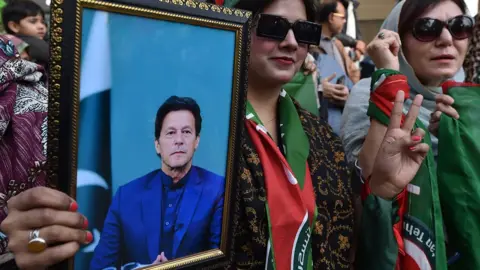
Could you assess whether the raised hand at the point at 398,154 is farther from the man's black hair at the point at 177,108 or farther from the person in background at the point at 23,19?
the person in background at the point at 23,19

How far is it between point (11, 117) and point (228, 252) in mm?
578

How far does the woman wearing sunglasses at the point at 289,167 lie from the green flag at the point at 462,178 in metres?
0.22

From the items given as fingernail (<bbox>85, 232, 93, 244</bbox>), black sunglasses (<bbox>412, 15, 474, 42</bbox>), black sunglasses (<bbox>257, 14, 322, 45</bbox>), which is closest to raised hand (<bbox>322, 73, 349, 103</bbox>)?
black sunglasses (<bbox>412, 15, 474, 42</bbox>)

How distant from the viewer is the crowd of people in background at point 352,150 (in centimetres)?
106

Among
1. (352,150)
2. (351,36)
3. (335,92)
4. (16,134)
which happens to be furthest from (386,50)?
(351,36)

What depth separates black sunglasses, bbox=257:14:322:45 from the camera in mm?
1227

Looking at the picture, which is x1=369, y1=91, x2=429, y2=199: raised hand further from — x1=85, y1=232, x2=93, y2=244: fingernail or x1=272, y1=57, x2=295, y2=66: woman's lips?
x1=85, y1=232, x2=93, y2=244: fingernail

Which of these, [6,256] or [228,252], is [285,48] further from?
[6,256]

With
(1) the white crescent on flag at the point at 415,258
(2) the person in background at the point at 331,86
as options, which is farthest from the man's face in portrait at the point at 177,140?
(2) the person in background at the point at 331,86

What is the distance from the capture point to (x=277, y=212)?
3.85ft

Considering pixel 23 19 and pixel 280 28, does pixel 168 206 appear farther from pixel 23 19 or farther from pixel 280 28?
pixel 23 19

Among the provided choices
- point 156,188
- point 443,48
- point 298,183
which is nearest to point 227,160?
point 156,188

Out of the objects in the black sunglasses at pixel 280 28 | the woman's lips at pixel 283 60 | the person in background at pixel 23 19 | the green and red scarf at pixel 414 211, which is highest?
the person in background at pixel 23 19

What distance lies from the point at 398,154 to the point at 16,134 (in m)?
1.02
